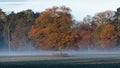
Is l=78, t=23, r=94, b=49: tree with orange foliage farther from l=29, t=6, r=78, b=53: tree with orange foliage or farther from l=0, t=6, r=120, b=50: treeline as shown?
l=29, t=6, r=78, b=53: tree with orange foliage

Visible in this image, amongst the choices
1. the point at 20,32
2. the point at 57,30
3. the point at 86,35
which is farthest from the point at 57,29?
the point at 86,35

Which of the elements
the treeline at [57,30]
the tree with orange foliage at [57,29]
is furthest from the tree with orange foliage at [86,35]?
the tree with orange foliage at [57,29]

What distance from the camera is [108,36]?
103m

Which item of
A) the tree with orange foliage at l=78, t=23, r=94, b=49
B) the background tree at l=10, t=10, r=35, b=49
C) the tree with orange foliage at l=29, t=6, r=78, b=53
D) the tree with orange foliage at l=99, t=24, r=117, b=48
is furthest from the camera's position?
the tree with orange foliage at l=78, t=23, r=94, b=49

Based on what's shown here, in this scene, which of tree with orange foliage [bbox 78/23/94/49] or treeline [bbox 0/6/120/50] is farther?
tree with orange foliage [bbox 78/23/94/49]

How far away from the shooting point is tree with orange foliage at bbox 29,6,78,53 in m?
82.9

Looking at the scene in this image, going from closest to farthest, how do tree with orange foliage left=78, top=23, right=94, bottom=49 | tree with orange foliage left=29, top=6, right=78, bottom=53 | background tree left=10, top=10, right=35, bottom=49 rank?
tree with orange foliage left=29, top=6, right=78, bottom=53, background tree left=10, top=10, right=35, bottom=49, tree with orange foliage left=78, top=23, right=94, bottom=49

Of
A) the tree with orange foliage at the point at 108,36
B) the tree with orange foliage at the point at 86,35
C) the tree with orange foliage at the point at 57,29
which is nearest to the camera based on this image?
the tree with orange foliage at the point at 57,29

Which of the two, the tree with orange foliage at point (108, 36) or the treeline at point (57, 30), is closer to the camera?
the treeline at point (57, 30)

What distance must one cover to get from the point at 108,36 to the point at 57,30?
22.1 metres

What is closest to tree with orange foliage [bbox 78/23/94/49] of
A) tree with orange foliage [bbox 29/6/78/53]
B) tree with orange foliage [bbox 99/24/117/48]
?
tree with orange foliage [bbox 99/24/117/48]

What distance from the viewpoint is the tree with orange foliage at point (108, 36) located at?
103 metres

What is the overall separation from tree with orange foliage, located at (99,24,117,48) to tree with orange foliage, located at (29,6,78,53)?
19966mm

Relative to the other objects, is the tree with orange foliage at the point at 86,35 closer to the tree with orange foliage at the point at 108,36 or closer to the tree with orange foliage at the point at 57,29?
the tree with orange foliage at the point at 108,36
